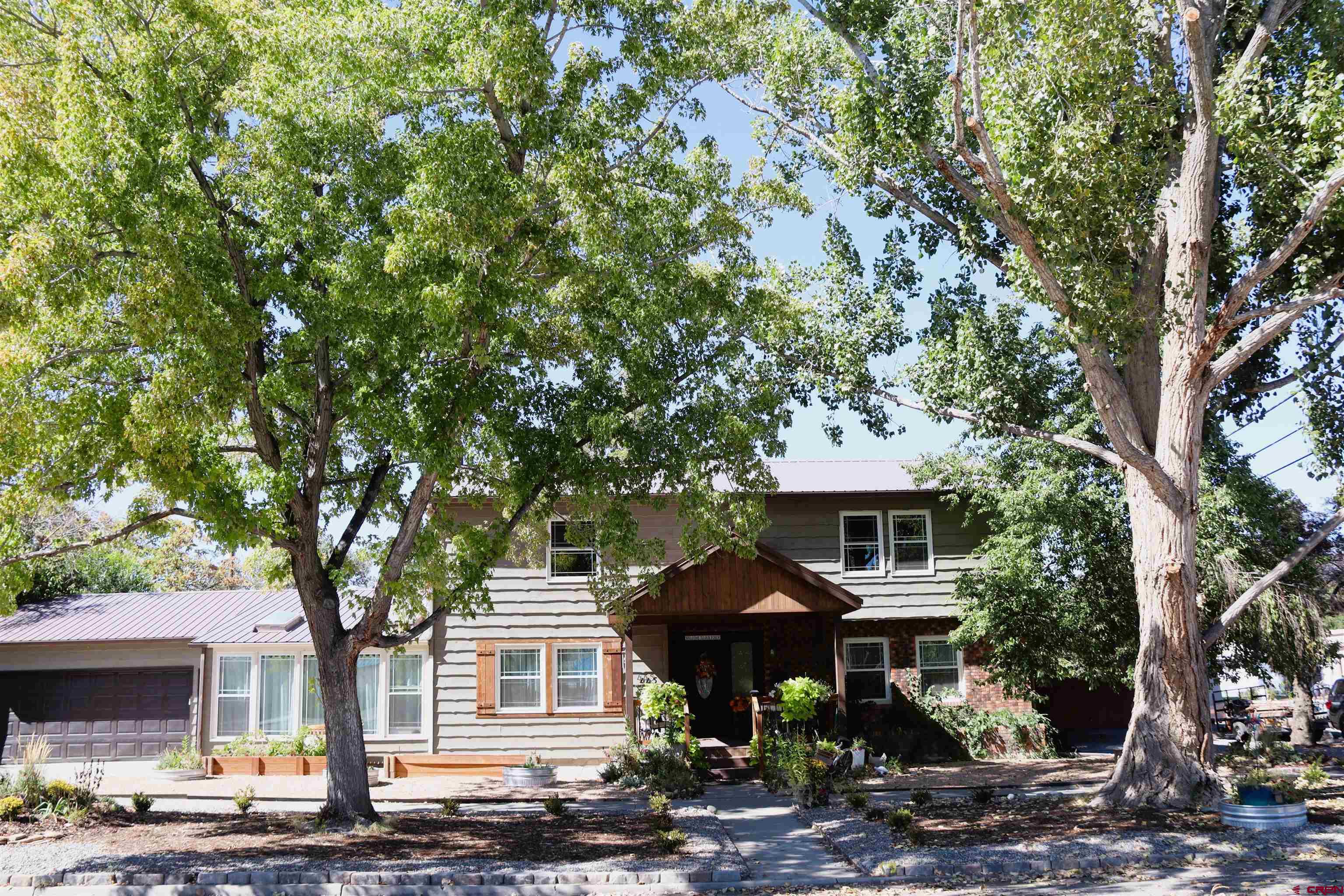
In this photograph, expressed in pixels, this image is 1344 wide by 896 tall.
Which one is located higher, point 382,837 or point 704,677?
point 704,677

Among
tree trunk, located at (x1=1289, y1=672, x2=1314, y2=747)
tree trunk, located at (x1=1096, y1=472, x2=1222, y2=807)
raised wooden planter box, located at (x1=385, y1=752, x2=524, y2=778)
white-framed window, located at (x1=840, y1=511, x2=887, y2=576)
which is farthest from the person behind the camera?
white-framed window, located at (x1=840, y1=511, x2=887, y2=576)

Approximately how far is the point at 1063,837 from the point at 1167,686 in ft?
10.6

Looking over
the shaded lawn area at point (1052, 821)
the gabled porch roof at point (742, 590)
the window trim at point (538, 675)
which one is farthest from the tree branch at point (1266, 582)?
the window trim at point (538, 675)

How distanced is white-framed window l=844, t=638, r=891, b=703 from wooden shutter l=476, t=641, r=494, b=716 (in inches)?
292

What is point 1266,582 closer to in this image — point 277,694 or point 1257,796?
point 1257,796

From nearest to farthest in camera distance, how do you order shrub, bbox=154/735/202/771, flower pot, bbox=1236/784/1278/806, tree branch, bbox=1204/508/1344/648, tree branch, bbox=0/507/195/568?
flower pot, bbox=1236/784/1278/806, tree branch, bbox=0/507/195/568, tree branch, bbox=1204/508/1344/648, shrub, bbox=154/735/202/771

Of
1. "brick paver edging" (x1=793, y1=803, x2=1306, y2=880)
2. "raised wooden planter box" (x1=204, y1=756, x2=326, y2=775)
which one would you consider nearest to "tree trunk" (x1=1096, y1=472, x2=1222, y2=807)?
"brick paver edging" (x1=793, y1=803, x2=1306, y2=880)

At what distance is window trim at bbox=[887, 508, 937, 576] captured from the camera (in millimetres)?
23562

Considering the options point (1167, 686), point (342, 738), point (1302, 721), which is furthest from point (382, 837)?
point (1302, 721)

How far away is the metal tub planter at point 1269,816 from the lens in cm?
1186

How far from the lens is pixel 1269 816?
468 inches

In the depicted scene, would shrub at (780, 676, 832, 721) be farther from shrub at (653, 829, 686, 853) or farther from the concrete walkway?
shrub at (653, 829, 686, 853)

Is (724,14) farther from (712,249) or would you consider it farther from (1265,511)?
(1265,511)

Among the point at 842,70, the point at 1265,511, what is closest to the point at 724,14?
the point at 842,70
